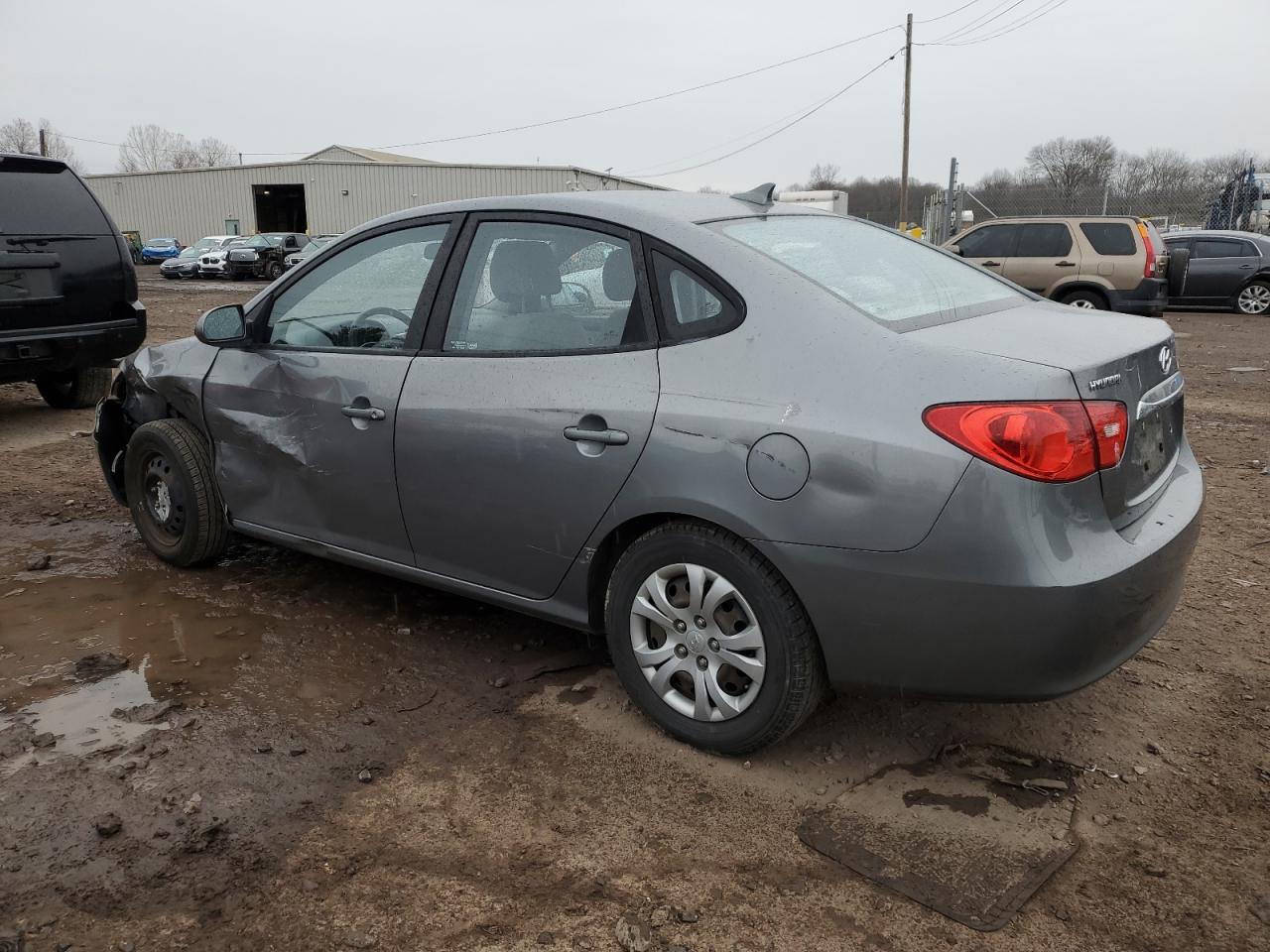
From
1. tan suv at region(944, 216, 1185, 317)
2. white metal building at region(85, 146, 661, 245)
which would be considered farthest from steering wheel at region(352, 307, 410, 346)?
white metal building at region(85, 146, 661, 245)

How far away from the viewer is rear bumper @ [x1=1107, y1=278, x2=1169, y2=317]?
12.9m

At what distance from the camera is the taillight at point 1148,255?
42.6 feet

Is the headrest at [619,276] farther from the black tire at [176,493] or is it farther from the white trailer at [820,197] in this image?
the white trailer at [820,197]

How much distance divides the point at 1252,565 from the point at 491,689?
3.44 metres

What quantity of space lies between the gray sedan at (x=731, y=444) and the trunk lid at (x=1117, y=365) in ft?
0.04

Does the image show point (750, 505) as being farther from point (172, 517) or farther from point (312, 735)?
point (172, 517)

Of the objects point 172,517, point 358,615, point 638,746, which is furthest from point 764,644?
point 172,517

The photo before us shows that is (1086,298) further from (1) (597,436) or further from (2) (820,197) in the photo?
(2) (820,197)

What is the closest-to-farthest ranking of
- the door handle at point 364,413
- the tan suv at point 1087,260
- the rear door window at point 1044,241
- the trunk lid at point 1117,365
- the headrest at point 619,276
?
the trunk lid at point 1117,365
the headrest at point 619,276
the door handle at point 364,413
the tan suv at point 1087,260
the rear door window at point 1044,241

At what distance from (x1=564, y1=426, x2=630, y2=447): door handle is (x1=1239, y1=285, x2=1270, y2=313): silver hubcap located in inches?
695

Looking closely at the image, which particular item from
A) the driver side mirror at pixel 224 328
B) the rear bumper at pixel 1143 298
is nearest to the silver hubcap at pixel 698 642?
the driver side mirror at pixel 224 328

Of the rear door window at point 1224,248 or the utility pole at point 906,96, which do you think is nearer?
the rear door window at point 1224,248

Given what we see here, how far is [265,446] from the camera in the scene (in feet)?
13.0

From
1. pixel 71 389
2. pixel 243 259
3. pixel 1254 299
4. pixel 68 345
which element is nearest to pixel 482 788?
pixel 68 345
